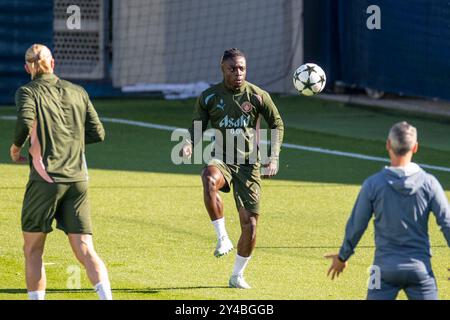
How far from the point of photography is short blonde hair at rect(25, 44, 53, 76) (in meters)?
8.53

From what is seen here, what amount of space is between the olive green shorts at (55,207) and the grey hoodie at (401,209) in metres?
2.23

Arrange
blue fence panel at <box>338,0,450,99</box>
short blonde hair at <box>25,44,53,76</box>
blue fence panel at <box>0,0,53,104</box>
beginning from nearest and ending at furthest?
1. short blonde hair at <box>25,44,53,76</box>
2. blue fence panel at <box>338,0,450,99</box>
3. blue fence panel at <box>0,0,53,104</box>

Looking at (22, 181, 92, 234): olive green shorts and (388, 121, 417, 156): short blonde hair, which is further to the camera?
(22, 181, 92, 234): olive green shorts

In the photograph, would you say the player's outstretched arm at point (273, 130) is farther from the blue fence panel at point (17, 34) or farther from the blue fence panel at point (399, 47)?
the blue fence panel at point (17, 34)

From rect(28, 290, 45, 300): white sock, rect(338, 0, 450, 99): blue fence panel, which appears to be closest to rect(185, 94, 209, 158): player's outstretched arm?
rect(28, 290, 45, 300): white sock

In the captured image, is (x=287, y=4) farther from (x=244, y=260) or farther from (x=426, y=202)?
(x=426, y=202)

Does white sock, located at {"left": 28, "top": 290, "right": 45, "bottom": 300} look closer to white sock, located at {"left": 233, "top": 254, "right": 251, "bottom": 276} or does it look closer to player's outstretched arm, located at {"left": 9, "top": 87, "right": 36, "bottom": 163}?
player's outstretched arm, located at {"left": 9, "top": 87, "right": 36, "bottom": 163}

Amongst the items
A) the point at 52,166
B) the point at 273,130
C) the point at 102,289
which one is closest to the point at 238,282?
the point at 273,130

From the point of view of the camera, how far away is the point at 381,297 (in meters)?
7.33

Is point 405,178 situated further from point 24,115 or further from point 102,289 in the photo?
point 24,115

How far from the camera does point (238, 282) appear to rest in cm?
1009

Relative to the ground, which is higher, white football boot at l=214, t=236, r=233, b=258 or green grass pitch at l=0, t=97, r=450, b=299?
white football boot at l=214, t=236, r=233, b=258

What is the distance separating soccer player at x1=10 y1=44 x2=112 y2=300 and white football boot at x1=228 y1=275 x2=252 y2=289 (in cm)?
180

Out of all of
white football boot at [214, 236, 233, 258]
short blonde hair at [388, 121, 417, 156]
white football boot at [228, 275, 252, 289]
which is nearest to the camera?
short blonde hair at [388, 121, 417, 156]
